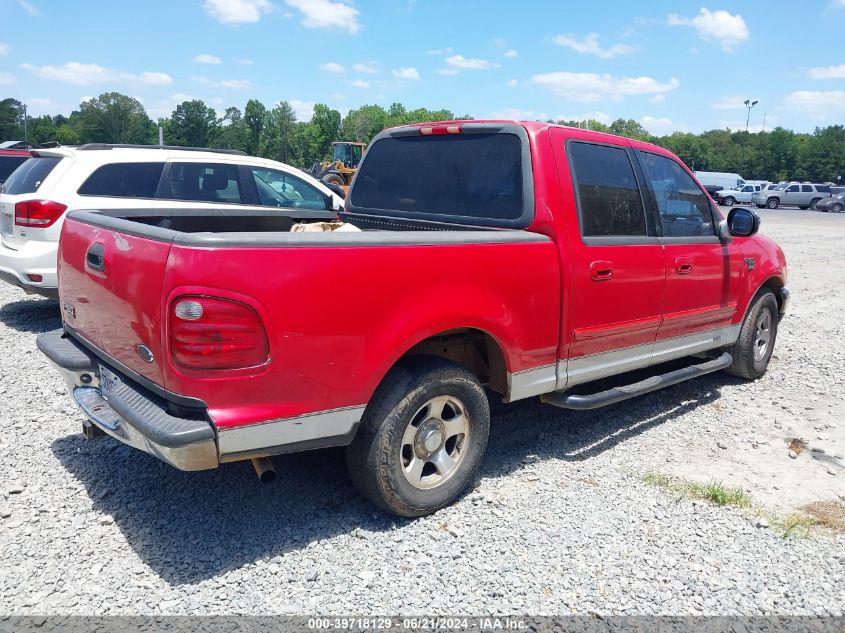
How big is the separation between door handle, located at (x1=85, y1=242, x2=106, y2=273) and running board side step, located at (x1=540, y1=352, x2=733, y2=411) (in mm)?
2567

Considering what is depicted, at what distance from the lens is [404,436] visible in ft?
10.9

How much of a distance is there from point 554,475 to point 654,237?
5.89 ft

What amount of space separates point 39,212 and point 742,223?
6539 millimetres

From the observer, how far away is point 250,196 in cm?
777

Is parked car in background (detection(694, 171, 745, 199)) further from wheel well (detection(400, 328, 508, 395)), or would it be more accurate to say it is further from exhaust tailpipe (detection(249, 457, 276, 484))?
exhaust tailpipe (detection(249, 457, 276, 484))

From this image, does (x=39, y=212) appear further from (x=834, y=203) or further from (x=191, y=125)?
(x=191, y=125)

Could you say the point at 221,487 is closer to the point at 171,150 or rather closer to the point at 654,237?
the point at 654,237

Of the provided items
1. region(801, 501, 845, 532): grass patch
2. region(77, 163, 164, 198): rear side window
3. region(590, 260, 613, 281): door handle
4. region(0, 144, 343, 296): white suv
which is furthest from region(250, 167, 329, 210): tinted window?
region(801, 501, 845, 532): grass patch

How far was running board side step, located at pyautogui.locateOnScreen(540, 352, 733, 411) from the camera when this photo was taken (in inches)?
160

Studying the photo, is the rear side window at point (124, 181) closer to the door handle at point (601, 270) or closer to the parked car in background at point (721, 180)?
the door handle at point (601, 270)

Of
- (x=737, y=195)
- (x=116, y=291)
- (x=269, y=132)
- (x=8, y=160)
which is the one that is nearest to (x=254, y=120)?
(x=269, y=132)

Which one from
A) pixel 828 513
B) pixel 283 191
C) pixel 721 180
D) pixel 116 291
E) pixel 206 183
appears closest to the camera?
pixel 116 291

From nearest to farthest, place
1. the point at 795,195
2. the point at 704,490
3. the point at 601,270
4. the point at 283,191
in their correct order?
the point at 704,490 → the point at 601,270 → the point at 283,191 → the point at 795,195

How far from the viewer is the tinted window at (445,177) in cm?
401
